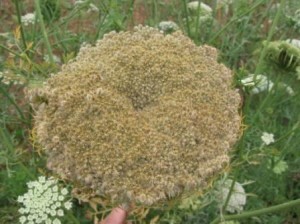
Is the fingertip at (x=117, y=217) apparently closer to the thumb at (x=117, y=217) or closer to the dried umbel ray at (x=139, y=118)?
the thumb at (x=117, y=217)

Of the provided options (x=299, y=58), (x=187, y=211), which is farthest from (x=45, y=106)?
(x=299, y=58)

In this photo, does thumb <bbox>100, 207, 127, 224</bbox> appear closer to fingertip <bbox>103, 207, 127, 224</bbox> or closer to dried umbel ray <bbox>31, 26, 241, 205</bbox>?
fingertip <bbox>103, 207, 127, 224</bbox>

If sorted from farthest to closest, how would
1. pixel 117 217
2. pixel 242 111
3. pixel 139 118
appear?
1. pixel 242 111
2. pixel 117 217
3. pixel 139 118

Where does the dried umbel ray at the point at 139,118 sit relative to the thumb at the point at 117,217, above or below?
above

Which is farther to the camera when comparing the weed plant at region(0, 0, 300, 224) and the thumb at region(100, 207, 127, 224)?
the weed plant at region(0, 0, 300, 224)

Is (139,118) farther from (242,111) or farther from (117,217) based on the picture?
(242,111)

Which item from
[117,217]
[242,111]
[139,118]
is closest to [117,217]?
[117,217]

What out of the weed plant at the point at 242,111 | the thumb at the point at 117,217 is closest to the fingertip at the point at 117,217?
the thumb at the point at 117,217

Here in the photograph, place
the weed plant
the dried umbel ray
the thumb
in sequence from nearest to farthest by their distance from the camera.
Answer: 1. the dried umbel ray
2. the thumb
3. the weed plant

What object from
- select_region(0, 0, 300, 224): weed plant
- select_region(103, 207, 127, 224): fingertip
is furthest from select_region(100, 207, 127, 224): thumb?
select_region(0, 0, 300, 224): weed plant
